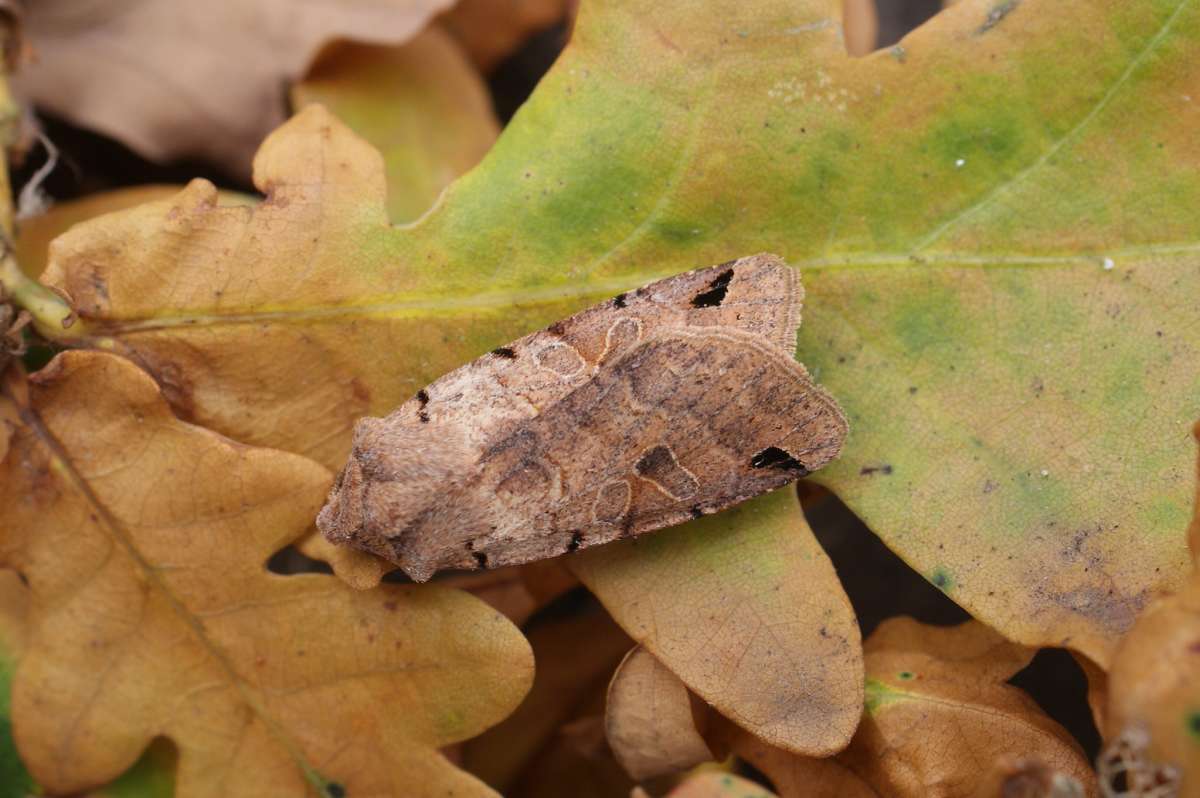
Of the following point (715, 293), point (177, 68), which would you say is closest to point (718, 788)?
point (715, 293)

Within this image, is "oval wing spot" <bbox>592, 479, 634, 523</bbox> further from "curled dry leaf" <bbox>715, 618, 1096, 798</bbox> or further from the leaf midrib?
"curled dry leaf" <bbox>715, 618, 1096, 798</bbox>

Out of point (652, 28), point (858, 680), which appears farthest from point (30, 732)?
point (652, 28)

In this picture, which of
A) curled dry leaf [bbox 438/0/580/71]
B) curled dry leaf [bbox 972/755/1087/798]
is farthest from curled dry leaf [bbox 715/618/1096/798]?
curled dry leaf [bbox 438/0/580/71]

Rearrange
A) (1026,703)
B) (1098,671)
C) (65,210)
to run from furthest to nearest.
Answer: (65,210) → (1026,703) → (1098,671)

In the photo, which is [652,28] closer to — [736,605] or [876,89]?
[876,89]

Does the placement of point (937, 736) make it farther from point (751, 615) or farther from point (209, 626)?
point (209, 626)

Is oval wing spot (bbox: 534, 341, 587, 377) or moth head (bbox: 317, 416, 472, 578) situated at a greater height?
oval wing spot (bbox: 534, 341, 587, 377)
